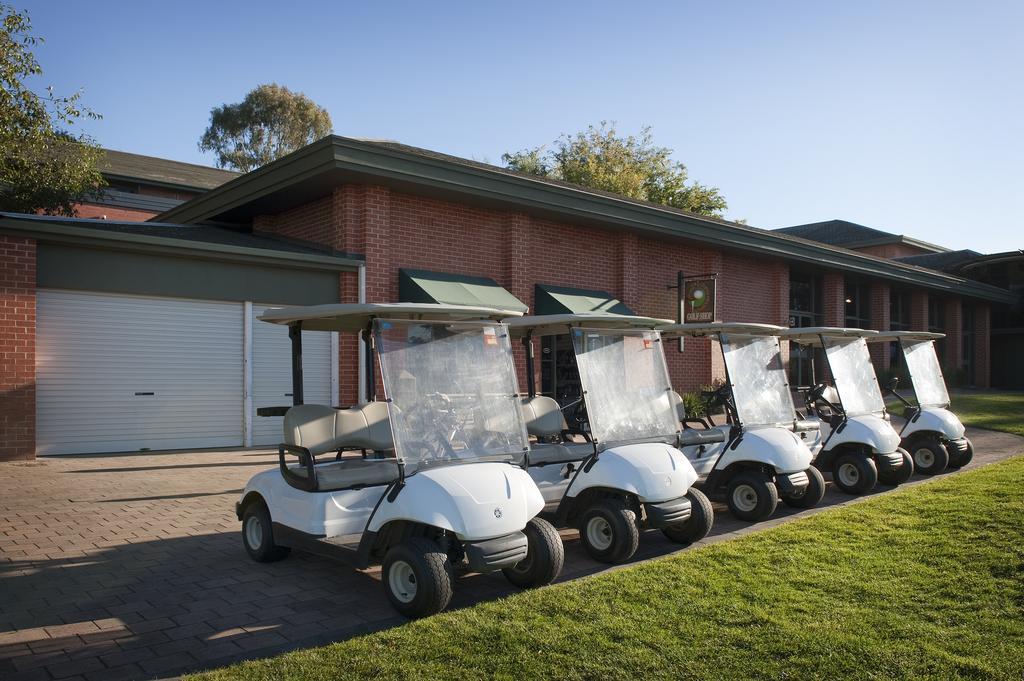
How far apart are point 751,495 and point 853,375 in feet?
10.6

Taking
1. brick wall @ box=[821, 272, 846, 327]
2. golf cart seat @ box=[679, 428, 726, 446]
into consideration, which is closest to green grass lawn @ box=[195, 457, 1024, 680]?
golf cart seat @ box=[679, 428, 726, 446]

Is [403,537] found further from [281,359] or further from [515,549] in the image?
[281,359]

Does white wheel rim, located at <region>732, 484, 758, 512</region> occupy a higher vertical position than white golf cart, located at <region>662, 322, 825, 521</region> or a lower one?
lower

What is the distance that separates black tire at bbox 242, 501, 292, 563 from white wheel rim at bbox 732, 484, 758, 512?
3.80m

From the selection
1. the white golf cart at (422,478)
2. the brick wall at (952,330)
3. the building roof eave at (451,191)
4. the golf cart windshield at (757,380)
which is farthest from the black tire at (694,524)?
the brick wall at (952,330)

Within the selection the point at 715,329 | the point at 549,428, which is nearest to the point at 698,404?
the point at 715,329

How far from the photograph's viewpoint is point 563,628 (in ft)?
13.5

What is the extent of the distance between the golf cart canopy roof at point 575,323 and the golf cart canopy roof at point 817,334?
3075 mm

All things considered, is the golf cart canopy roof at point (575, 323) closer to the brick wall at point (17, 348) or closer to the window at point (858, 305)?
the brick wall at point (17, 348)

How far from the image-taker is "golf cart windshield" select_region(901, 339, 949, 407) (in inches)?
404

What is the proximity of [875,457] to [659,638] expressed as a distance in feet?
18.0

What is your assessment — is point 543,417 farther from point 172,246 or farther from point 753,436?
point 172,246

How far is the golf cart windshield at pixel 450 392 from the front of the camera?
4.77 meters

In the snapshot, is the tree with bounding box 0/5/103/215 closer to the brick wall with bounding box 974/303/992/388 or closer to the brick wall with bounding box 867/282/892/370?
the brick wall with bounding box 867/282/892/370
